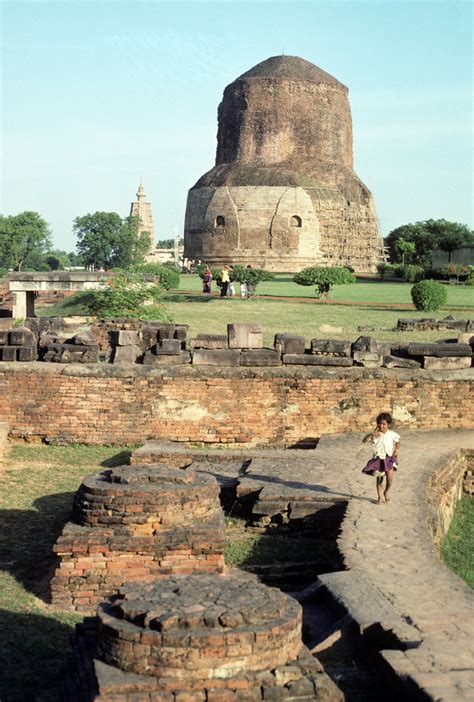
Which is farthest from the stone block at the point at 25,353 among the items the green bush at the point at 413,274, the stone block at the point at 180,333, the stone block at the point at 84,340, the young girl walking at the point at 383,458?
the green bush at the point at 413,274

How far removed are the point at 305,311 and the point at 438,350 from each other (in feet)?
36.8

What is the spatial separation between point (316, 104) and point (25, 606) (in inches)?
1849

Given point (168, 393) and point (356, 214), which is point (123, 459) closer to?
point (168, 393)

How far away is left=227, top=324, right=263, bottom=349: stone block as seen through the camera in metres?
10.7

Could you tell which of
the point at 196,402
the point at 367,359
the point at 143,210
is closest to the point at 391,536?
the point at 196,402

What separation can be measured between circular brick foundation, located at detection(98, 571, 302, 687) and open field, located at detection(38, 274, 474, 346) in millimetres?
11234

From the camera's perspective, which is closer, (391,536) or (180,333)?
(391,536)

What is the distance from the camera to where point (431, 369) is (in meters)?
10.5

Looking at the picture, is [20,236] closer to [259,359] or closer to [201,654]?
[259,359]

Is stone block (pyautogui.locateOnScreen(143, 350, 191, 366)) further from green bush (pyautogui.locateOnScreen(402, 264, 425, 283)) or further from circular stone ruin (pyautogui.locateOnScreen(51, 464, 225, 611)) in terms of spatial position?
green bush (pyautogui.locateOnScreen(402, 264, 425, 283))

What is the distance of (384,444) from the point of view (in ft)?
24.3

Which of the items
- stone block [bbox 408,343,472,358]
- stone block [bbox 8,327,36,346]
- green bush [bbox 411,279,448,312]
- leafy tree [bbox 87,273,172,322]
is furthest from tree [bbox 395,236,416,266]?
stone block [bbox 8,327,36,346]

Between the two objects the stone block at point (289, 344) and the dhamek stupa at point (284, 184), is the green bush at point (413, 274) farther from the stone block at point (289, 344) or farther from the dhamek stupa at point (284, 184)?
the stone block at point (289, 344)

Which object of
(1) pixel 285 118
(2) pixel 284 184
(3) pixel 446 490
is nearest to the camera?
(3) pixel 446 490
